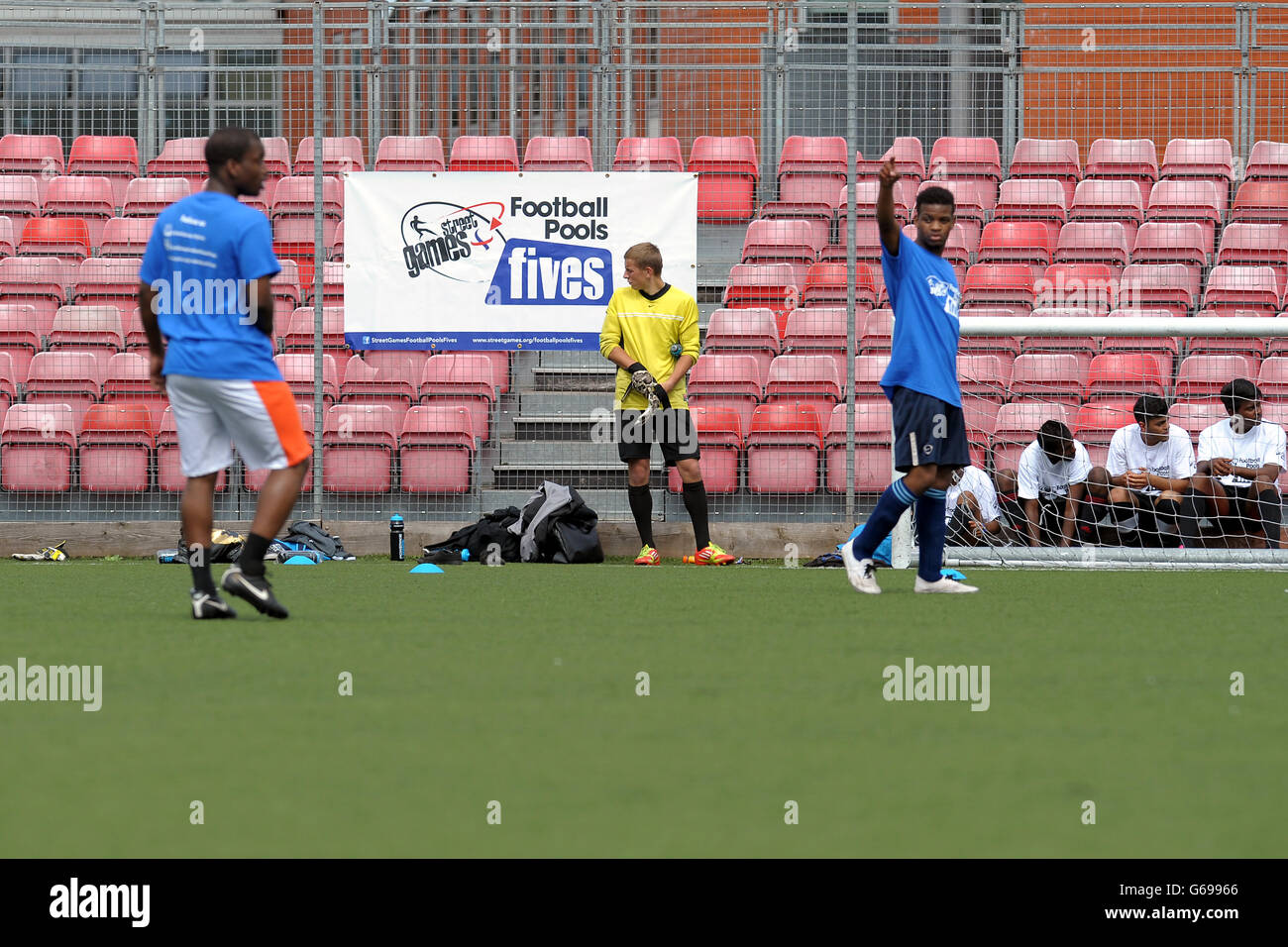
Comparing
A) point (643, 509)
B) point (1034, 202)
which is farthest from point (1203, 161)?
point (643, 509)

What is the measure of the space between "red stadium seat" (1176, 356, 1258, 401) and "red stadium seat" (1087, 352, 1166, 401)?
0.54ft

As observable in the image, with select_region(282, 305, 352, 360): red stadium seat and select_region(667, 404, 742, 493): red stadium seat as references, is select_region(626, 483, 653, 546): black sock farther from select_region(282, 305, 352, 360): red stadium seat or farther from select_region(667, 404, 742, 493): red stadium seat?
select_region(282, 305, 352, 360): red stadium seat

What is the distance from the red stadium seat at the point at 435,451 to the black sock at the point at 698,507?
1.78 m

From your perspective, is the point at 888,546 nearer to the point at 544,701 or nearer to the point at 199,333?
the point at 199,333

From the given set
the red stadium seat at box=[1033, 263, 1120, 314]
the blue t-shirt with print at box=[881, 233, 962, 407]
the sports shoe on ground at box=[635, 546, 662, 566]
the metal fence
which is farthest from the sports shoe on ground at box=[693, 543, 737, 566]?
the red stadium seat at box=[1033, 263, 1120, 314]

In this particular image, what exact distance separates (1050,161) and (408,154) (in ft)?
17.7

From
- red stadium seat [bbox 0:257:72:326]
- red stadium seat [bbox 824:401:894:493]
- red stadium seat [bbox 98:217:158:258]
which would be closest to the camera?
red stadium seat [bbox 824:401:894:493]

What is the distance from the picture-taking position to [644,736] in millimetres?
3506

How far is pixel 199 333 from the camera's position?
6082 mm

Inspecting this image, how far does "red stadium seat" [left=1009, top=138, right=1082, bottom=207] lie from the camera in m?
13.3

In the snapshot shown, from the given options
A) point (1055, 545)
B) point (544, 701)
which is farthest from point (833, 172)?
point (544, 701)

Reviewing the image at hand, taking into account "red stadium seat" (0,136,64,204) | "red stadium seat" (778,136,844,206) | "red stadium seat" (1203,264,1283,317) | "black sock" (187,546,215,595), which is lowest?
"black sock" (187,546,215,595)

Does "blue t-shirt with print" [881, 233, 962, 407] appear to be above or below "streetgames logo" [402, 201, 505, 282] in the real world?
below

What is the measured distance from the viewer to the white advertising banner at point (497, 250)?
1139 cm
